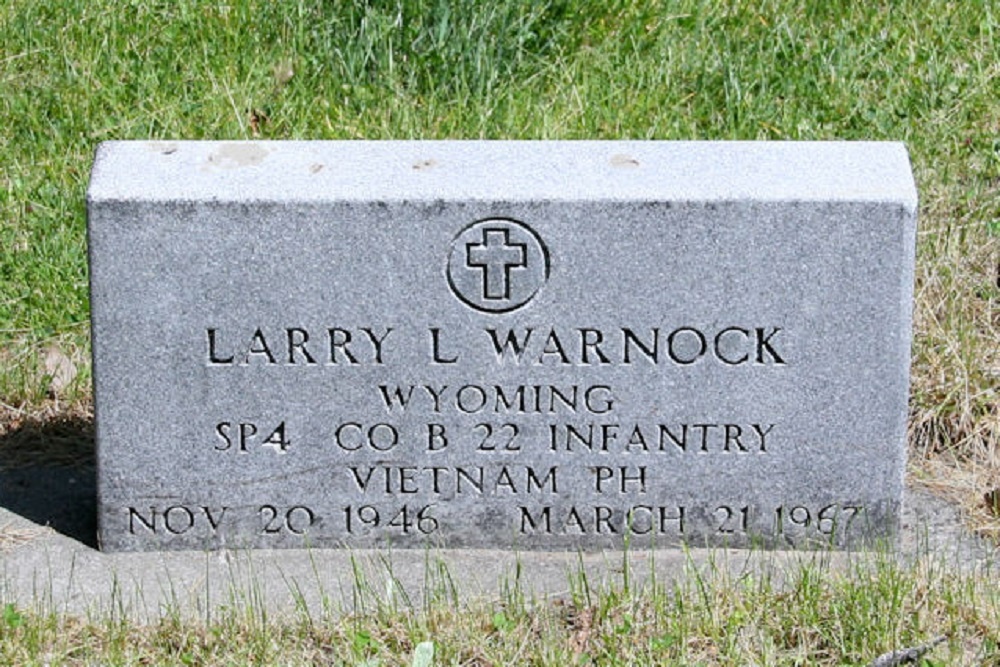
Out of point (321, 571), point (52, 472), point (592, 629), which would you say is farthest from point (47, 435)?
point (592, 629)

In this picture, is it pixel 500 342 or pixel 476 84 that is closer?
pixel 500 342

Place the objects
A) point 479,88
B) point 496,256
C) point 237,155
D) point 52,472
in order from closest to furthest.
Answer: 1. point 496,256
2. point 237,155
3. point 52,472
4. point 479,88

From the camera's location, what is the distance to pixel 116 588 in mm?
3820

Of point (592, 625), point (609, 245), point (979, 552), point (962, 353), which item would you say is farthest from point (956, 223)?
point (592, 625)

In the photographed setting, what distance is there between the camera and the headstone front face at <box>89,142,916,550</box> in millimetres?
3754

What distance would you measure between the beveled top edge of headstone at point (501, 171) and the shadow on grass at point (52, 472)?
2.80 feet

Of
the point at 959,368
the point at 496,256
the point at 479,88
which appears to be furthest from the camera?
the point at 479,88

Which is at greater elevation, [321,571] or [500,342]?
[500,342]

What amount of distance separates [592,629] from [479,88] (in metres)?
2.36

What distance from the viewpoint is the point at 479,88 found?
5570mm

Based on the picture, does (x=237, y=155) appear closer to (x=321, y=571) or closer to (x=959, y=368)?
(x=321, y=571)

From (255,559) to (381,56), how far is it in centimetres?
217

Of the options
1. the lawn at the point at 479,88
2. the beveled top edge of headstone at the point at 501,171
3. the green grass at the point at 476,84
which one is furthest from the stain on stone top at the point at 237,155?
the green grass at the point at 476,84

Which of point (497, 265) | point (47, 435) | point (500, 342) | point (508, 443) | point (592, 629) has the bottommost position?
point (592, 629)
